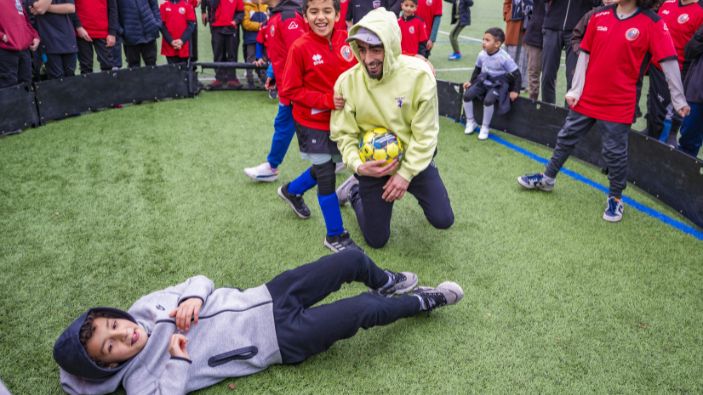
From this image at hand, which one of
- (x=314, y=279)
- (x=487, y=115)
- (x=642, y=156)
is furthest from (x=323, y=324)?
(x=487, y=115)

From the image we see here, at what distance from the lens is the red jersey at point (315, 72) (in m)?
4.02

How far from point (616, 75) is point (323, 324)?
338cm

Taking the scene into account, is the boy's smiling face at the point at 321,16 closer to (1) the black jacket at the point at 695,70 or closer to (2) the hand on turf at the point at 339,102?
(2) the hand on turf at the point at 339,102

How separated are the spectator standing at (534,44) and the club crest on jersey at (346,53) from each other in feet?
14.5

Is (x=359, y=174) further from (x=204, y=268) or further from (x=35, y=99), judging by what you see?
(x=35, y=99)

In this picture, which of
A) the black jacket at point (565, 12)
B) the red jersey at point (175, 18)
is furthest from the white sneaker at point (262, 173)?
the black jacket at point (565, 12)

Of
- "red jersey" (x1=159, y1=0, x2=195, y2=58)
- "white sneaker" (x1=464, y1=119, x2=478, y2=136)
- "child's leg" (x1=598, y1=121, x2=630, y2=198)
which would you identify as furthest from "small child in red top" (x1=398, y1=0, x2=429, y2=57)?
"child's leg" (x1=598, y1=121, x2=630, y2=198)

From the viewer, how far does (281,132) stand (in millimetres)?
5301

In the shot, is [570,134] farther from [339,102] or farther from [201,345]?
[201,345]

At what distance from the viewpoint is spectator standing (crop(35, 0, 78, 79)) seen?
6.81m

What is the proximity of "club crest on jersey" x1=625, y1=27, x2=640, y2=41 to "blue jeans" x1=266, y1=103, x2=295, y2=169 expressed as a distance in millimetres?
2969

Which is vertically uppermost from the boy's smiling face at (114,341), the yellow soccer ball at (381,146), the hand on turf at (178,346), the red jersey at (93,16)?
the red jersey at (93,16)

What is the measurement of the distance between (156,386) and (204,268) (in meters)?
1.42

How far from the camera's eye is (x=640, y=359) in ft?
10.5
